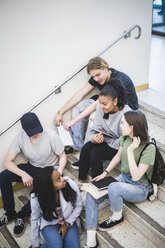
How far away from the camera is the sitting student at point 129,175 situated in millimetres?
2416

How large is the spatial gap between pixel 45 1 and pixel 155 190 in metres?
2.24

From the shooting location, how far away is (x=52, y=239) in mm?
2518

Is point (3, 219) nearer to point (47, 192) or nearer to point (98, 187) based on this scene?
point (47, 192)

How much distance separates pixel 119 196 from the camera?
2.49 meters

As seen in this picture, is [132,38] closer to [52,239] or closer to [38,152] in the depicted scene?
[38,152]

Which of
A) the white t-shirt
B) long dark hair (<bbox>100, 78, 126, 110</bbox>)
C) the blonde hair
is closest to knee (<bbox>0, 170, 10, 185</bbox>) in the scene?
the white t-shirt

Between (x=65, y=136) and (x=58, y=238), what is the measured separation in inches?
50.3

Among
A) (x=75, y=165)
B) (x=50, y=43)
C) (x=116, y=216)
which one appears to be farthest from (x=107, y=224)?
(x=50, y=43)

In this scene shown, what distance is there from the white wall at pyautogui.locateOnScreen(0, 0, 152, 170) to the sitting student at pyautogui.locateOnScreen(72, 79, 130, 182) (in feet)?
2.53

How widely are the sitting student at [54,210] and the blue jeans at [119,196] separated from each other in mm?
133

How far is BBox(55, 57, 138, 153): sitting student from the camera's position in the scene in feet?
10.6

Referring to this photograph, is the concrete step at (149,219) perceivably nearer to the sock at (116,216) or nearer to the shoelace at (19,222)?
the sock at (116,216)

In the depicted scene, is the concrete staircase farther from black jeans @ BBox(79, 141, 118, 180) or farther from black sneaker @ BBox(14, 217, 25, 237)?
black jeans @ BBox(79, 141, 118, 180)

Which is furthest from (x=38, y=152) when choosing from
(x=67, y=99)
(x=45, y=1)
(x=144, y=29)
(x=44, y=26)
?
(x=144, y=29)
